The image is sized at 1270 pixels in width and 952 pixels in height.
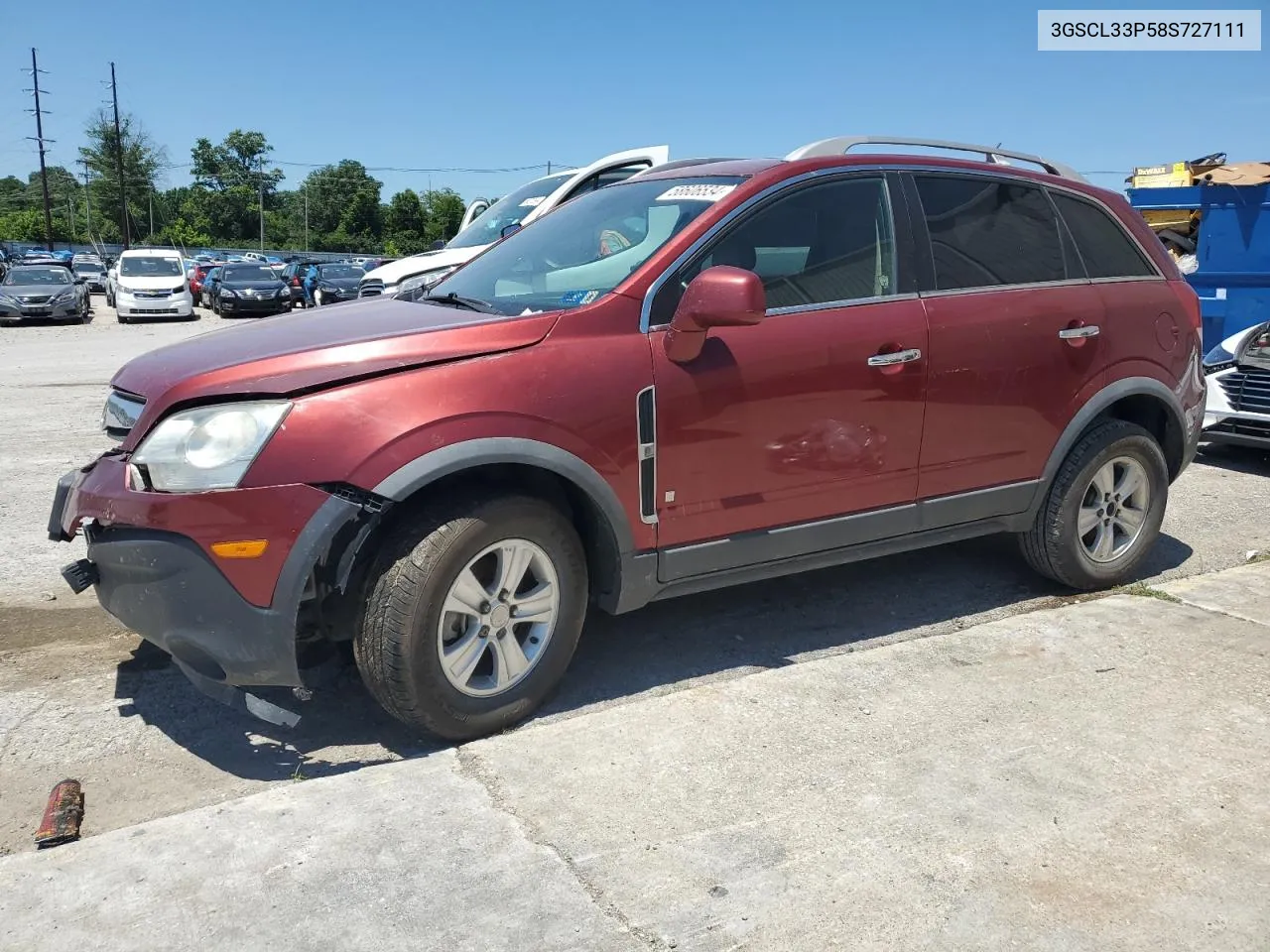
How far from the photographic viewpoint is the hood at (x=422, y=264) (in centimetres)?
975

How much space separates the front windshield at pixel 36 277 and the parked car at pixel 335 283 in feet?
19.6

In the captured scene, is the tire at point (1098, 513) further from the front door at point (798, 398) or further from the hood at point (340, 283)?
the hood at point (340, 283)

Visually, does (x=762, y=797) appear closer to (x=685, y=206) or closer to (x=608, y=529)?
(x=608, y=529)

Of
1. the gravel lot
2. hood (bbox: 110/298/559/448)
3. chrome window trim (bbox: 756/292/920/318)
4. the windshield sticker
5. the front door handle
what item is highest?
the windshield sticker

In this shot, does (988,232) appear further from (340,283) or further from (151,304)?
(340,283)

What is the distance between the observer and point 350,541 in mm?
3107

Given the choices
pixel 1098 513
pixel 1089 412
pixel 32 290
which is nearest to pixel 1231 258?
pixel 1098 513

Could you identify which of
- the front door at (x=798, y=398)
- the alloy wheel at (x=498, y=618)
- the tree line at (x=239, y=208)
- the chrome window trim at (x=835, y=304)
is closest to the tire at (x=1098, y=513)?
the front door at (x=798, y=398)

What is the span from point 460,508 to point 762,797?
1258mm

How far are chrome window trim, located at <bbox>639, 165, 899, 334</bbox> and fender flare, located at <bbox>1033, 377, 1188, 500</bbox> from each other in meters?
1.11

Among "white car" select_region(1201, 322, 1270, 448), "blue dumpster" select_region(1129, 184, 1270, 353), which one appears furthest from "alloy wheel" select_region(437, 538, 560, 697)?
"blue dumpster" select_region(1129, 184, 1270, 353)

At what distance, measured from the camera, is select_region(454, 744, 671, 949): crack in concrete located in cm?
246

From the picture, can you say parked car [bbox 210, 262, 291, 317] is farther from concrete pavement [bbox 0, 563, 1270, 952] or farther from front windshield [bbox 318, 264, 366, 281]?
concrete pavement [bbox 0, 563, 1270, 952]

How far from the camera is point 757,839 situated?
2.84m
